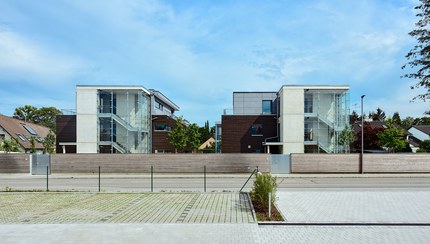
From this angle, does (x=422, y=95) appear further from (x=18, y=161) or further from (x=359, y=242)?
(x=18, y=161)

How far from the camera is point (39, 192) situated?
17.2 metres

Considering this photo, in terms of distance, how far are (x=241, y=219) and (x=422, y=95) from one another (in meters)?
17.9

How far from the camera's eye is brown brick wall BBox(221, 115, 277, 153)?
4528cm

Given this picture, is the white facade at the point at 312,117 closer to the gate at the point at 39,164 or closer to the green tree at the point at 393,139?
the green tree at the point at 393,139

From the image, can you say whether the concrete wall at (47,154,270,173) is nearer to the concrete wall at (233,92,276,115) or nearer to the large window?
the large window

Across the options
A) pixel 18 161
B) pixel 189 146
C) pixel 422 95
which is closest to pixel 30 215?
pixel 422 95

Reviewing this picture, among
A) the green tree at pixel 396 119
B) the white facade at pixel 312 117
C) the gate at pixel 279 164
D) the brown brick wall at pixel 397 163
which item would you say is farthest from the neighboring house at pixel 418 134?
the gate at pixel 279 164

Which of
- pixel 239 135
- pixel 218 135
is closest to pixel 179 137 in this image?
pixel 239 135

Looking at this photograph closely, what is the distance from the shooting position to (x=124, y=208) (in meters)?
12.4

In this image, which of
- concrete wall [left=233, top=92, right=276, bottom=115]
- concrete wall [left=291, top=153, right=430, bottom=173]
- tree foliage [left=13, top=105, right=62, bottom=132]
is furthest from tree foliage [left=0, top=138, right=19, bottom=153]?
tree foliage [left=13, top=105, right=62, bottom=132]

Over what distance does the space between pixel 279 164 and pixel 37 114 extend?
8140 cm

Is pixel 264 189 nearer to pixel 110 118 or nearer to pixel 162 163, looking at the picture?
pixel 162 163

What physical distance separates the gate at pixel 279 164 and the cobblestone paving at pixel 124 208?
16813 millimetres

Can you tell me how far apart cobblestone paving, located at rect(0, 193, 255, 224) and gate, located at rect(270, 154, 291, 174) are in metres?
16.8
